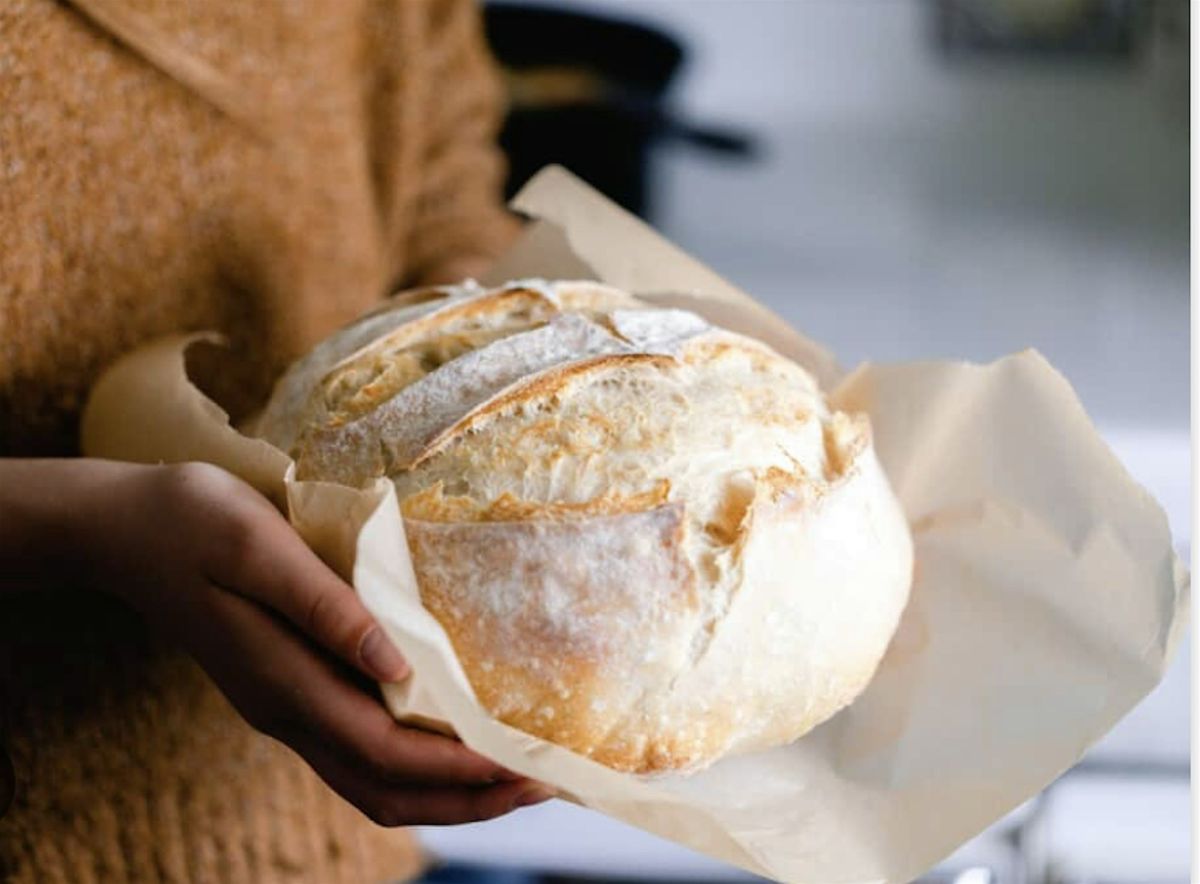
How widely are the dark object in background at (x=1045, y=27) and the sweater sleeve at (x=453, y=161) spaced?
3.38 feet

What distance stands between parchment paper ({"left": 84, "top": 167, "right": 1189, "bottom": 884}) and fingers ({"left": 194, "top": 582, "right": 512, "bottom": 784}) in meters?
0.03

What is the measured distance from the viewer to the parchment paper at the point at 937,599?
639 mm

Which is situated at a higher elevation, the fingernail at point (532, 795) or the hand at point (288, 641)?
the hand at point (288, 641)

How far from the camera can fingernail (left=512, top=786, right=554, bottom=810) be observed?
59 cm

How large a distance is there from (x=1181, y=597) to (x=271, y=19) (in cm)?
66

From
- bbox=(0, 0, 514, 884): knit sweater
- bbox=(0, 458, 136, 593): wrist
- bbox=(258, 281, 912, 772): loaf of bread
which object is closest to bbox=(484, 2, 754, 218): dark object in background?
bbox=(0, 0, 514, 884): knit sweater

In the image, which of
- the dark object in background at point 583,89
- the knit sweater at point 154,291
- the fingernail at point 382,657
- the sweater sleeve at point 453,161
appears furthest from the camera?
the dark object in background at point 583,89

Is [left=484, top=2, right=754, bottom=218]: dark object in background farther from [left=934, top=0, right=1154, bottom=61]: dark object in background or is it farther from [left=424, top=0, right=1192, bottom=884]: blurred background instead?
[left=934, top=0, right=1154, bottom=61]: dark object in background

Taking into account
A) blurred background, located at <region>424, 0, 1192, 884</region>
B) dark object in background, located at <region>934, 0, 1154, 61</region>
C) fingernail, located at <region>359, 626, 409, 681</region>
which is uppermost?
dark object in background, located at <region>934, 0, 1154, 61</region>

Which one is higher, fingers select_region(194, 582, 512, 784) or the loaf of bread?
the loaf of bread

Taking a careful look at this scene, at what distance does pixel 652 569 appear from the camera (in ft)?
1.95

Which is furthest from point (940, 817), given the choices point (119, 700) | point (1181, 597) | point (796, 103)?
point (796, 103)

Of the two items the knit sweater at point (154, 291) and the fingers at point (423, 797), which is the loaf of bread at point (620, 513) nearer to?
the fingers at point (423, 797)

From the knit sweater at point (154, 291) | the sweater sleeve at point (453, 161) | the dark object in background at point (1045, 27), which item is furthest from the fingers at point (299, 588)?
the dark object in background at point (1045, 27)
